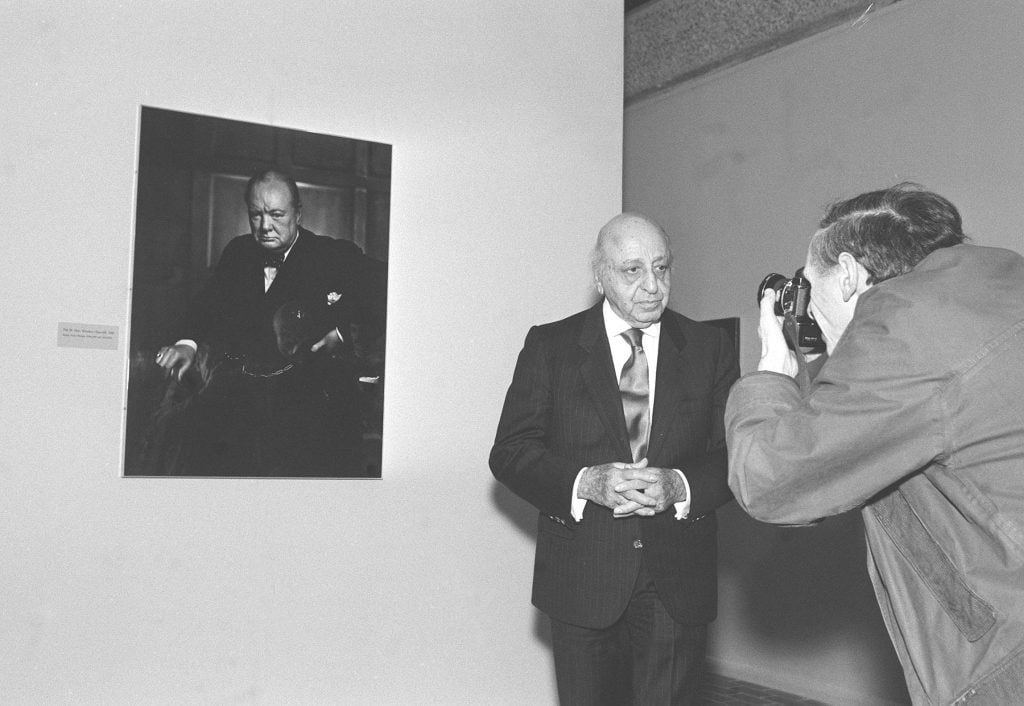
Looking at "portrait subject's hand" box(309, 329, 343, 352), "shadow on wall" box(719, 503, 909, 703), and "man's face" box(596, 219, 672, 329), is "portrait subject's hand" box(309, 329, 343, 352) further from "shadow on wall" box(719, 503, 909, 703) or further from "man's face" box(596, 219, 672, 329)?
"shadow on wall" box(719, 503, 909, 703)

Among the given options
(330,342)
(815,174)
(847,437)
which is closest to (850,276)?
(847,437)

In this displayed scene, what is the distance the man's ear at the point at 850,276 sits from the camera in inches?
67.4

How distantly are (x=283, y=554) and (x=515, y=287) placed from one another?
131 cm

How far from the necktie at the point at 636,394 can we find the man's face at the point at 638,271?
69mm

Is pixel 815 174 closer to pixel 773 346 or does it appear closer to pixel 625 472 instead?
pixel 625 472

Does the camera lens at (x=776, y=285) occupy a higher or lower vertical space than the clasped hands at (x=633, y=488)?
higher

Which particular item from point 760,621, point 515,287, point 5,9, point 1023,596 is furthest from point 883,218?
point 760,621

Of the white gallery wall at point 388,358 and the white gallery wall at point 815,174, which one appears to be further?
the white gallery wall at point 815,174

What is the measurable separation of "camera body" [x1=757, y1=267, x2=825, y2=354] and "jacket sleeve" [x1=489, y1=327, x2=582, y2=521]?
81 centimetres

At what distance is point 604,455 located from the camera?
2.69m

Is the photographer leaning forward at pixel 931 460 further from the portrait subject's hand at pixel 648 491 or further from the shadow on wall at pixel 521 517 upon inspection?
the shadow on wall at pixel 521 517

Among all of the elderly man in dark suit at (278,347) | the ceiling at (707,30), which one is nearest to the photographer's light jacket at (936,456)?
the elderly man in dark suit at (278,347)

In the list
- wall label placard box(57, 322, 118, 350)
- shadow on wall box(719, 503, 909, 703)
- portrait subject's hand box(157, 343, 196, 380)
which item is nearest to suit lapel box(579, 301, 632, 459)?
portrait subject's hand box(157, 343, 196, 380)

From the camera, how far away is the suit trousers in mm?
2547
